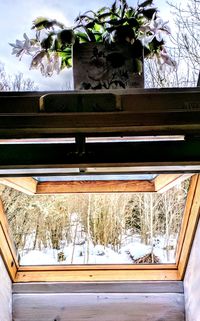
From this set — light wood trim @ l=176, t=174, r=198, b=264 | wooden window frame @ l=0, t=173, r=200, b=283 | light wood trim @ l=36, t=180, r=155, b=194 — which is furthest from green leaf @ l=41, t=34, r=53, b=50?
wooden window frame @ l=0, t=173, r=200, b=283

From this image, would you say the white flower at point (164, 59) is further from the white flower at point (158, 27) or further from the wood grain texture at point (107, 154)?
the wood grain texture at point (107, 154)

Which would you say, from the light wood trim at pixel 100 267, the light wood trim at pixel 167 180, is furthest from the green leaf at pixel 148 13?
the light wood trim at pixel 100 267

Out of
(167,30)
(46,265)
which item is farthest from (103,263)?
(167,30)

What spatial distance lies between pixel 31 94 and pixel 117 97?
0.24m

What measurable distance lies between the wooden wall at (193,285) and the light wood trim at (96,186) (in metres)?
0.37

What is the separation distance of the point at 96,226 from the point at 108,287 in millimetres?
368

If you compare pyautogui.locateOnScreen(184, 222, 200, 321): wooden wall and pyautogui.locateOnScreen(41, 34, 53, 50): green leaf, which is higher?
pyautogui.locateOnScreen(41, 34, 53, 50): green leaf

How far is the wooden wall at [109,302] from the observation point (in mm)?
2211

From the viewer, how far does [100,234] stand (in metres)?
2.27

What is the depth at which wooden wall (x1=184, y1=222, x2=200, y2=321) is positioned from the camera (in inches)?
76.7

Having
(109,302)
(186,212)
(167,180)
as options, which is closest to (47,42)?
(167,180)

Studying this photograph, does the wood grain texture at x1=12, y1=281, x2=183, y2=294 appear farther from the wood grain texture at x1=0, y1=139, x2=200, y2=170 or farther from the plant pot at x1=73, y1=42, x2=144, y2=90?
the plant pot at x1=73, y1=42, x2=144, y2=90

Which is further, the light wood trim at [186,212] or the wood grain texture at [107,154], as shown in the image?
the light wood trim at [186,212]

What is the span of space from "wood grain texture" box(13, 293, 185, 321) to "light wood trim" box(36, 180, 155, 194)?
68cm
